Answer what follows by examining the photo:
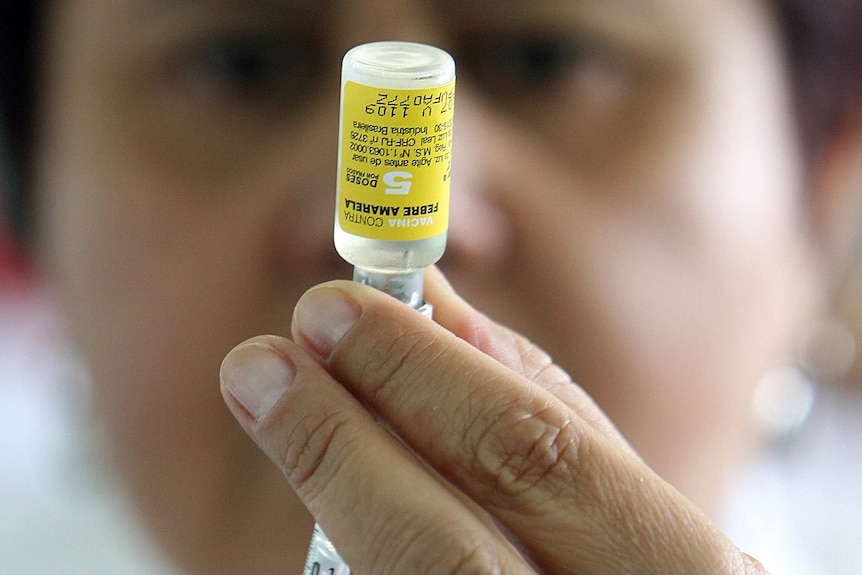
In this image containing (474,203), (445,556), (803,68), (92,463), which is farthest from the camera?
(92,463)

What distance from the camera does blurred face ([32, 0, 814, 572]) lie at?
0.93 m

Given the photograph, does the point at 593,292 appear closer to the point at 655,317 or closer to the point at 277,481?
the point at 655,317

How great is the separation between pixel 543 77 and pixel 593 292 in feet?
0.70

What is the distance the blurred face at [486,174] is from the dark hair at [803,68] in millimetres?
44

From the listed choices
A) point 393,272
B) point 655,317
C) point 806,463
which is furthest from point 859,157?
point 806,463

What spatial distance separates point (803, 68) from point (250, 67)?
58 cm

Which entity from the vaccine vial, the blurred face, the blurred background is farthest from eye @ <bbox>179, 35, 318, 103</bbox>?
the blurred background

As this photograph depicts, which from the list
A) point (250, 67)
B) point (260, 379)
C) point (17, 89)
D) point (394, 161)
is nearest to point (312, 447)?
point (260, 379)

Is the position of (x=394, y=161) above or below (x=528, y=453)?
above

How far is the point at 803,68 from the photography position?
104 cm

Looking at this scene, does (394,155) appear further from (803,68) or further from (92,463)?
(92,463)

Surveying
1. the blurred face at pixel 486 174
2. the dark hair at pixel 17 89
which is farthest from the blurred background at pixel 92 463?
the blurred face at pixel 486 174

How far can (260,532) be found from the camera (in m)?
1.07

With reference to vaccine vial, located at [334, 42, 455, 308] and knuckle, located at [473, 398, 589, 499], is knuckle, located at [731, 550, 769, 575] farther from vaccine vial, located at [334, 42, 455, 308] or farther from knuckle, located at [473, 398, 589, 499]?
vaccine vial, located at [334, 42, 455, 308]
